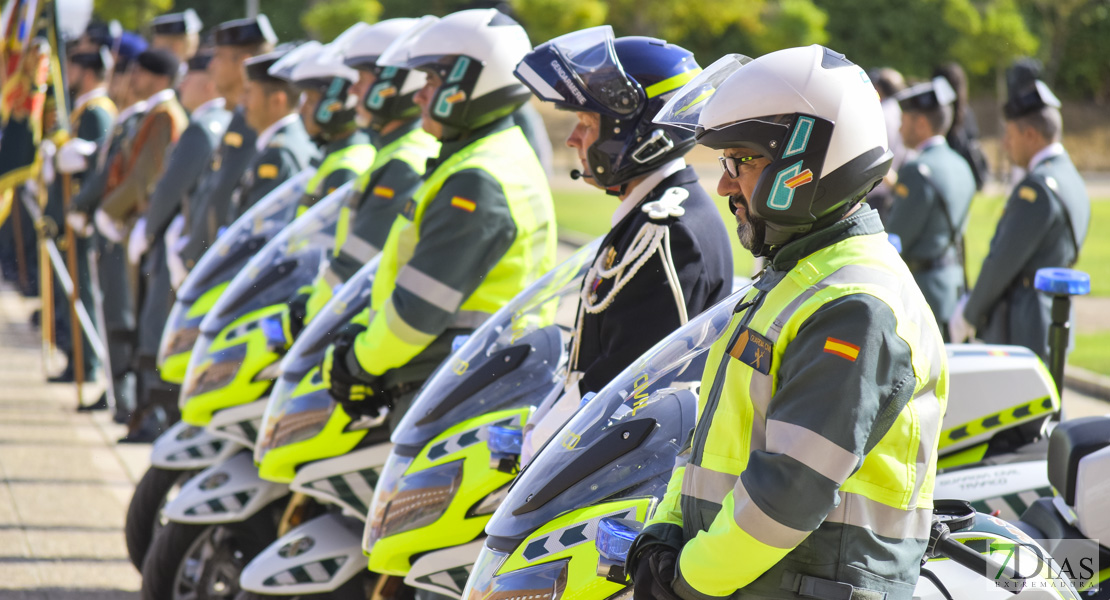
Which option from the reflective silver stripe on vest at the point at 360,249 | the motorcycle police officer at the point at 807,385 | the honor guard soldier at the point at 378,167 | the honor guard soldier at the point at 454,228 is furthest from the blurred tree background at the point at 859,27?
the motorcycle police officer at the point at 807,385

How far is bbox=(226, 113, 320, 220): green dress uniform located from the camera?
19.9ft

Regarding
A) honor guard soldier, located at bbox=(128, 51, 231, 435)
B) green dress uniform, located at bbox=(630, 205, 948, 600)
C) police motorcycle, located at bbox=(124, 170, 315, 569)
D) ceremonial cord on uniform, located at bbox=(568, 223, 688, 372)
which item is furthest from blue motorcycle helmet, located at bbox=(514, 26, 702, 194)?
honor guard soldier, located at bbox=(128, 51, 231, 435)

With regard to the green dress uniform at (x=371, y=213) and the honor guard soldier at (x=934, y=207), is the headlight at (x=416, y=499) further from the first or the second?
the honor guard soldier at (x=934, y=207)

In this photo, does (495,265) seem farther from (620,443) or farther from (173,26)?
(173,26)

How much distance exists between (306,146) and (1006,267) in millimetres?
3621

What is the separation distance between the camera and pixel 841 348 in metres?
1.98

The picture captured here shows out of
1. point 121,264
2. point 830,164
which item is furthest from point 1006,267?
point 121,264

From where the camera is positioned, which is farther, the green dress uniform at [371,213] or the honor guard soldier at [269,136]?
the honor guard soldier at [269,136]

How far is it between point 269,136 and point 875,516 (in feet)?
15.9

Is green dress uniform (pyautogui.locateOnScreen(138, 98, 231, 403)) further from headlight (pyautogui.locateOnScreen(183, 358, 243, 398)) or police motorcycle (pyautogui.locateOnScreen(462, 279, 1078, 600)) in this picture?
police motorcycle (pyautogui.locateOnScreen(462, 279, 1078, 600))

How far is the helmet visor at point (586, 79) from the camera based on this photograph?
122 inches

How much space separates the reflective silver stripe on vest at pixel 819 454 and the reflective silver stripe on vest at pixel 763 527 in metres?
0.11

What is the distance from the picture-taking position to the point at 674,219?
3002 millimetres

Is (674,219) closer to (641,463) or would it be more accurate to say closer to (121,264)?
(641,463)
